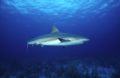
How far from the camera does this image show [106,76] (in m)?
13.9

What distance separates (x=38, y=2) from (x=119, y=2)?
1289 centimetres

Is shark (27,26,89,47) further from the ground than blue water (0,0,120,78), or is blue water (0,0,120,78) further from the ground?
blue water (0,0,120,78)

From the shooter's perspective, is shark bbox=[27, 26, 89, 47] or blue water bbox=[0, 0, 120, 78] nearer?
shark bbox=[27, 26, 89, 47]

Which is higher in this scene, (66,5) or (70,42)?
(66,5)

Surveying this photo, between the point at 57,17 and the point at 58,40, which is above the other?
the point at 57,17

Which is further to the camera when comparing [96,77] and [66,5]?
[66,5]

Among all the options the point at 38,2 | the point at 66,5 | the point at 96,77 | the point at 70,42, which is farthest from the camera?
the point at 66,5

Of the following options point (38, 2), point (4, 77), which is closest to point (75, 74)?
point (4, 77)

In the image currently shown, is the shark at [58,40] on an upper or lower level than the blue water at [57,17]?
lower

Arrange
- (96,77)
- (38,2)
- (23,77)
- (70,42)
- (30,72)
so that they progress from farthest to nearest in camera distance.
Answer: (38,2) → (30,72) → (23,77) → (96,77) → (70,42)

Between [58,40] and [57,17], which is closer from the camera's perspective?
[58,40]

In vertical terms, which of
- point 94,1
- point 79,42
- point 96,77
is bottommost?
point 96,77

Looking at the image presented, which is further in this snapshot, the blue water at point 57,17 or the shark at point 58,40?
the blue water at point 57,17

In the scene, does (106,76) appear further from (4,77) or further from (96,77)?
(4,77)
